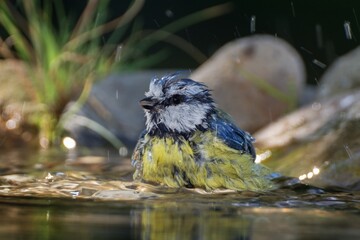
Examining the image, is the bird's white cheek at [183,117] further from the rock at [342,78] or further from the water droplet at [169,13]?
the water droplet at [169,13]

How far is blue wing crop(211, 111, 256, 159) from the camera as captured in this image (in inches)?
213

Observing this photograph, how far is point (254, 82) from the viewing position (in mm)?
8852

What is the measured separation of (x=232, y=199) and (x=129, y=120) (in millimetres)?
4043

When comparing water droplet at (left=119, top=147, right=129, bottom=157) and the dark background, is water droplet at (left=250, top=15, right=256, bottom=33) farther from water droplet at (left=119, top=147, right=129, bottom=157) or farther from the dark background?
water droplet at (left=119, top=147, right=129, bottom=157)

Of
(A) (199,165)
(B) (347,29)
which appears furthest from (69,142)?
(B) (347,29)

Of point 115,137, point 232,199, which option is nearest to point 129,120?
point 115,137

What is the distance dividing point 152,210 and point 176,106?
126cm

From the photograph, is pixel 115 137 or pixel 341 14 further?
pixel 341 14

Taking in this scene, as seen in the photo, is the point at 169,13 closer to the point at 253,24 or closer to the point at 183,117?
the point at 253,24

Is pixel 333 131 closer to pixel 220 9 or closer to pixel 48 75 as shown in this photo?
pixel 48 75

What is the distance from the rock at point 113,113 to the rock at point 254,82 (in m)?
0.77

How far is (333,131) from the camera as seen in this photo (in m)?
6.55

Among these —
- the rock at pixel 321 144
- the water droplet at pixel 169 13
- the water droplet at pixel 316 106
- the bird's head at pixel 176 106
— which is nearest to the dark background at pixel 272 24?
the water droplet at pixel 169 13

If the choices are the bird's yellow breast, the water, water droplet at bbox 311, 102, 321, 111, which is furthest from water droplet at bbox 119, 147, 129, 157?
the bird's yellow breast
